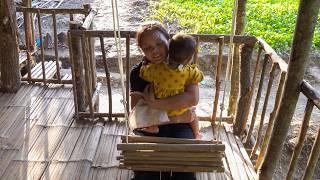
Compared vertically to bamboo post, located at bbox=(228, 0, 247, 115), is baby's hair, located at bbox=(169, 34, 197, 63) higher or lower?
higher

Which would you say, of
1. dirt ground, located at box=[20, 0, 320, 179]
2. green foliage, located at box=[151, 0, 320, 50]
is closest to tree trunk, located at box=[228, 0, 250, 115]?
dirt ground, located at box=[20, 0, 320, 179]

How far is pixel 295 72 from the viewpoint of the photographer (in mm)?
1860

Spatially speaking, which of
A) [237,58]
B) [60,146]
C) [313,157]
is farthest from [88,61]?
[313,157]

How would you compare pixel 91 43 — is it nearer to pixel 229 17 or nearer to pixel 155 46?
pixel 155 46

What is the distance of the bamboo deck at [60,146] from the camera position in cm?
244

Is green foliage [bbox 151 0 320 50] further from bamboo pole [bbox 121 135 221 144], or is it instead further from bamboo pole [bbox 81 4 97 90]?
bamboo pole [bbox 121 135 221 144]

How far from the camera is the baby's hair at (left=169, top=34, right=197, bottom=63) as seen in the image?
1.92 m

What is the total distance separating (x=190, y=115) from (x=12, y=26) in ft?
7.37

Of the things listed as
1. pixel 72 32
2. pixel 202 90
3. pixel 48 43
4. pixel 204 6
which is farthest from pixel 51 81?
pixel 204 6

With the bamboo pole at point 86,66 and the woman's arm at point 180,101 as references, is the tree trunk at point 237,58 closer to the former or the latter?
the bamboo pole at point 86,66

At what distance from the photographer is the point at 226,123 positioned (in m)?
3.11

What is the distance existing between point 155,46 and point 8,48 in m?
2.16

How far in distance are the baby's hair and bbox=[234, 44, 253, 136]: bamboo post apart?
94 centimetres

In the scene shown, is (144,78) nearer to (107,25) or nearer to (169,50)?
(169,50)
